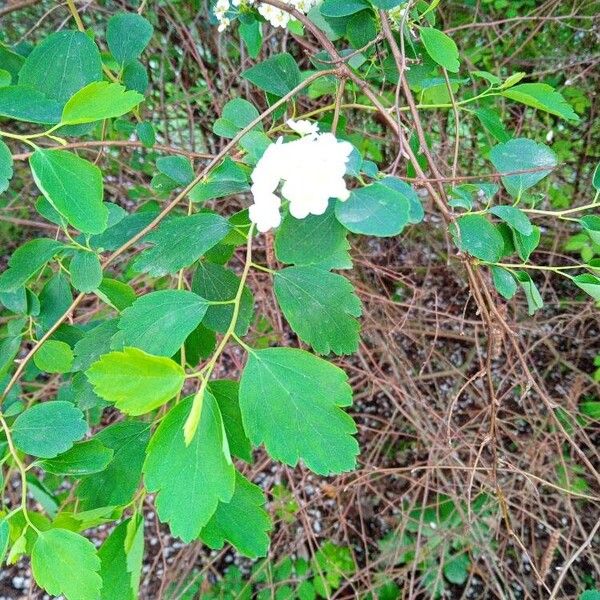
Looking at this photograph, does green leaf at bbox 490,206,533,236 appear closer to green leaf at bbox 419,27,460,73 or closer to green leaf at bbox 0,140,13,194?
green leaf at bbox 419,27,460,73

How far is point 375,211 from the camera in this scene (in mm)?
520

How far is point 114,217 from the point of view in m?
0.76

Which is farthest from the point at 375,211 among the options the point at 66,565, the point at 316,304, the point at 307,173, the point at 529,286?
the point at 66,565

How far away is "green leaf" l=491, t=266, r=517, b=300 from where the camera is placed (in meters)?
0.69

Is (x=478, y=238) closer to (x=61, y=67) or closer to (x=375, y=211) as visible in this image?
(x=375, y=211)

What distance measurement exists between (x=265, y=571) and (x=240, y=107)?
4.42ft

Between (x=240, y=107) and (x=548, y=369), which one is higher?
(x=240, y=107)

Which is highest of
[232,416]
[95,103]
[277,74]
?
[95,103]

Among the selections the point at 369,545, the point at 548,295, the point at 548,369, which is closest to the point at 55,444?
the point at 369,545

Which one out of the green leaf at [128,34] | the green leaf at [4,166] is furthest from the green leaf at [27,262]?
the green leaf at [128,34]

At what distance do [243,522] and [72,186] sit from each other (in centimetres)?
44

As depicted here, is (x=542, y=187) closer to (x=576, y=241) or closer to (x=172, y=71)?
(x=576, y=241)

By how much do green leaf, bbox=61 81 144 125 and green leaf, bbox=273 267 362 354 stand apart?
26 cm

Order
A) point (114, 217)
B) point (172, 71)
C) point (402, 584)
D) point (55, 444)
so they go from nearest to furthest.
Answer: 1. point (55, 444)
2. point (114, 217)
3. point (402, 584)
4. point (172, 71)
